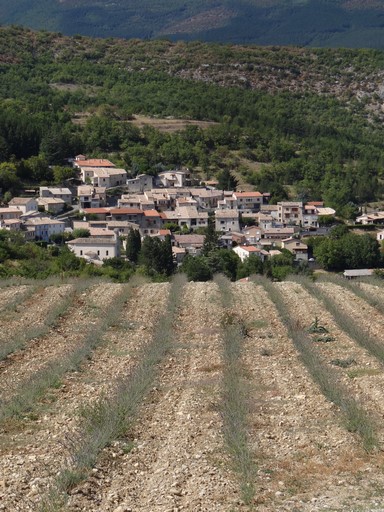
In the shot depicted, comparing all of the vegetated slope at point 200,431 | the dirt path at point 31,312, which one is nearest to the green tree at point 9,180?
the dirt path at point 31,312

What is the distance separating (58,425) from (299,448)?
2.22 m

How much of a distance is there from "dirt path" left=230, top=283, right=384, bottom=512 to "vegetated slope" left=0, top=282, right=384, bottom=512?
0.01m

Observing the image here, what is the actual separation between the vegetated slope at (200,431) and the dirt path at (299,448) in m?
0.01

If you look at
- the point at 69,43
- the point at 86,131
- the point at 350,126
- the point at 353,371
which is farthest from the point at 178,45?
the point at 353,371

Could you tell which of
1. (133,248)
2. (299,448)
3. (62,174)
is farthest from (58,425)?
(62,174)

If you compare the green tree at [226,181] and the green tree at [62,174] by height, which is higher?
the green tree at [62,174]

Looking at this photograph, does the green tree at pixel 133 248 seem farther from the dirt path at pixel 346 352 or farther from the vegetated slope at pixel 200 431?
the vegetated slope at pixel 200 431

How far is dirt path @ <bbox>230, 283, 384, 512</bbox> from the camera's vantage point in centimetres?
570

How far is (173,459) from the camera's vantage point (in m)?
6.46

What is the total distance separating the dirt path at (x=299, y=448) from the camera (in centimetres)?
570

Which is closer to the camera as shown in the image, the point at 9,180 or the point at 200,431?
the point at 200,431

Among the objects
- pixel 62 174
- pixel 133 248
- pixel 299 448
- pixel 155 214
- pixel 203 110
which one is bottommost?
pixel 133 248

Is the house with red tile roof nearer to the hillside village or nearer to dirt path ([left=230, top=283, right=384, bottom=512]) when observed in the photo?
the hillside village

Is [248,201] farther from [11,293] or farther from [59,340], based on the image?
[59,340]
